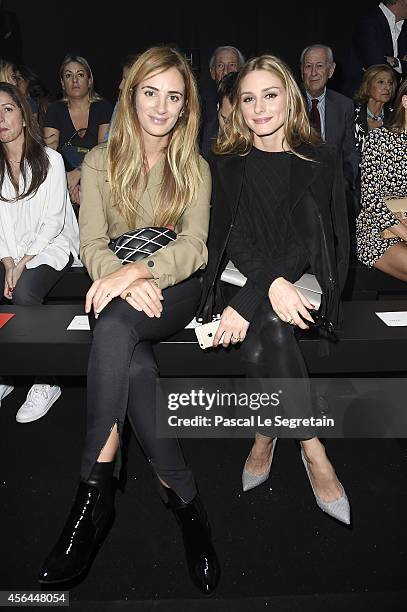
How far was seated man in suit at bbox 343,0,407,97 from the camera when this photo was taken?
17.3 feet

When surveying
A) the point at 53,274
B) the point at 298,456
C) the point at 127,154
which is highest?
the point at 127,154

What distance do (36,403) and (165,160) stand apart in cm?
120

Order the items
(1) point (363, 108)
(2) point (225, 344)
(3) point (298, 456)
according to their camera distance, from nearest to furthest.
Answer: (2) point (225, 344) → (3) point (298, 456) → (1) point (363, 108)

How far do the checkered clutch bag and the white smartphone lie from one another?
12.0 inches

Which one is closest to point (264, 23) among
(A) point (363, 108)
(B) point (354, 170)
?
(A) point (363, 108)

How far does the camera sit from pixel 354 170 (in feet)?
13.6

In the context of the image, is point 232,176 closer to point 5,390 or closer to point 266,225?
point 266,225

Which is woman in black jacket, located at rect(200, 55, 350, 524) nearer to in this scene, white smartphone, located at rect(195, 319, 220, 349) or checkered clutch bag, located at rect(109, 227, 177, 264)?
white smartphone, located at rect(195, 319, 220, 349)

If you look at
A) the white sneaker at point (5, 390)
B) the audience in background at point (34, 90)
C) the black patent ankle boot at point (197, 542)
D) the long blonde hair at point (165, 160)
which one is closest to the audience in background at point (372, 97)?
the audience in background at point (34, 90)

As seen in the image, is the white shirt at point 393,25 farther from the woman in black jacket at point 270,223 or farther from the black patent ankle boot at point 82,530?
the black patent ankle boot at point 82,530

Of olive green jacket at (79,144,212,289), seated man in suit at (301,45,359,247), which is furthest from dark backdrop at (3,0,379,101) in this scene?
olive green jacket at (79,144,212,289)

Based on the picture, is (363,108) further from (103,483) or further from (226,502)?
(103,483)

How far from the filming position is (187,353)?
204 centimetres

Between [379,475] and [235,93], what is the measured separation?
1.48 m
